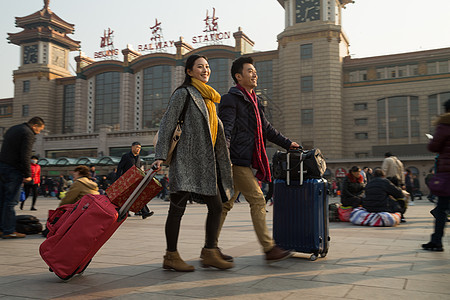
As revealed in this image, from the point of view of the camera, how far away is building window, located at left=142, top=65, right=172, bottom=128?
1976 inches

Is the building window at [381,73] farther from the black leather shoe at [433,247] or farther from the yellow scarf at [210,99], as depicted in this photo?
the yellow scarf at [210,99]

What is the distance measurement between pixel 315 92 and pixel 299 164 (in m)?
37.9

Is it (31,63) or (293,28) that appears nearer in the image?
(293,28)

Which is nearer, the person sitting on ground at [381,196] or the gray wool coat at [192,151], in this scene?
the gray wool coat at [192,151]

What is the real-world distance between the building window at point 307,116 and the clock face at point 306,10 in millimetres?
9964

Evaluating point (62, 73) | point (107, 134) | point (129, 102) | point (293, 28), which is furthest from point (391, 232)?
point (62, 73)

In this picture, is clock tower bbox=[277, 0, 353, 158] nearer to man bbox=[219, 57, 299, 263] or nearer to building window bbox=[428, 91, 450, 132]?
building window bbox=[428, 91, 450, 132]

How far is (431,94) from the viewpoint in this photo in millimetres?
38500

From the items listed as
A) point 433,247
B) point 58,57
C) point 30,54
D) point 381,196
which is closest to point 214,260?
point 433,247

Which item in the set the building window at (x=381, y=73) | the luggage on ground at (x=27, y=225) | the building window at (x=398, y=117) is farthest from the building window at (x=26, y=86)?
the luggage on ground at (x=27, y=225)

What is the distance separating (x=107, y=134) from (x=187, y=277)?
47.3 meters

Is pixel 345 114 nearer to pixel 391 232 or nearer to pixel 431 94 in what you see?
pixel 431 94

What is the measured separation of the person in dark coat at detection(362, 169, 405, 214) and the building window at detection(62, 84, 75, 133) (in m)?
53.9

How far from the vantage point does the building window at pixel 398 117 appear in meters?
39.2
